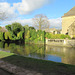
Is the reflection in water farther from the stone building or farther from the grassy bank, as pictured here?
the stone building

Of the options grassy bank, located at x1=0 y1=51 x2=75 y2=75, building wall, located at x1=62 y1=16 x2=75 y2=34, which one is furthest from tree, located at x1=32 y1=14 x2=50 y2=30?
grassy bank, located at x1=0 y1=51 x2=75 y2=75

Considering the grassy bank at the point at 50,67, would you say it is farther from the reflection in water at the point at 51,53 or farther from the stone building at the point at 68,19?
the stone building at the point at 68,19

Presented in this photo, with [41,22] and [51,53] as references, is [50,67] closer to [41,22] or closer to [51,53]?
[51,53]

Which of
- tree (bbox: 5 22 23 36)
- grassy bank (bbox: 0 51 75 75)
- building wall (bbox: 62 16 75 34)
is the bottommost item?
grassy bank (bbox: 0 51 75 75)

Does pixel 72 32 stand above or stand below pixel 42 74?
above

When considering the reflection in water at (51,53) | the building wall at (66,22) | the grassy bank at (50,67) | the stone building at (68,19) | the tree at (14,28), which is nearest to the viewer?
the grassy bank at (50,67)

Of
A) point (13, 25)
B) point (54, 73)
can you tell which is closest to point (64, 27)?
point (13, 25)

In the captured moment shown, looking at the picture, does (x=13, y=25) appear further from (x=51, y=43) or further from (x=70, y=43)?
(x=70, y=43)

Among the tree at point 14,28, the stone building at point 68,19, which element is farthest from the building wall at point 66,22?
the tree at point 14,28

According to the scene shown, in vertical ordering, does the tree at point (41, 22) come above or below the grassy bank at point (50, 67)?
above

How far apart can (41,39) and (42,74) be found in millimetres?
27163

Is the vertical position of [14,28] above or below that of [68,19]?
below

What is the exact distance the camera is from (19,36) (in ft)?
131

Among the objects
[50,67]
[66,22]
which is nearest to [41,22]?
[66,22]
